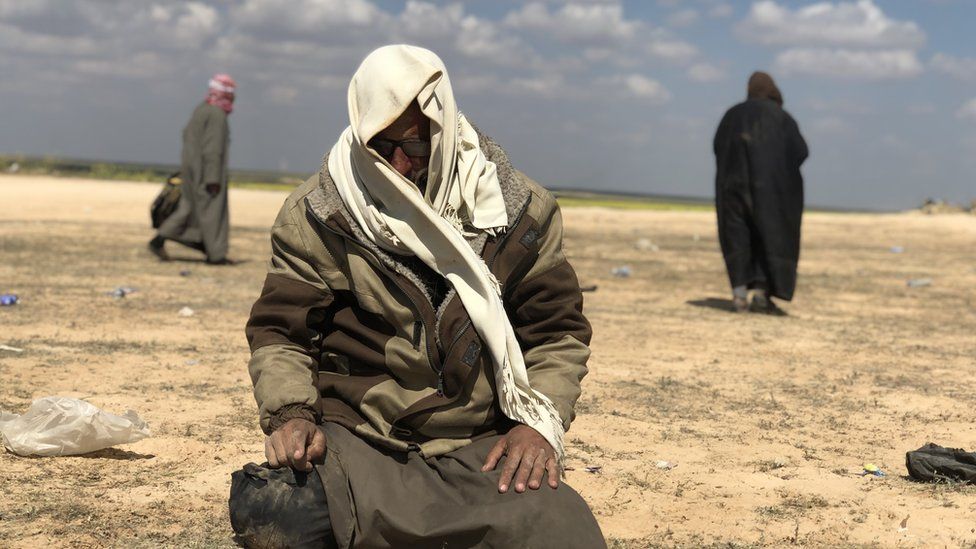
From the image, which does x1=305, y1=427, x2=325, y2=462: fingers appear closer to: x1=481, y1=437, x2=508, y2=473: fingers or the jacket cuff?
the jacket cuff

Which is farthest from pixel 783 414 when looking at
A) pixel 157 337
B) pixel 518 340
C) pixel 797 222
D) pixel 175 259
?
pixel 175 259

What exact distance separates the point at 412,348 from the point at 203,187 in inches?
381

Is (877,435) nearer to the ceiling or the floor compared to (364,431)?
nearer to the floor

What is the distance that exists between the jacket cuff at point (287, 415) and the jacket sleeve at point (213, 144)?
30.7 ft

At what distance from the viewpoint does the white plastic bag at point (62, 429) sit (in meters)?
4.38

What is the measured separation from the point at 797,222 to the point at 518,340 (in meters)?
7.23

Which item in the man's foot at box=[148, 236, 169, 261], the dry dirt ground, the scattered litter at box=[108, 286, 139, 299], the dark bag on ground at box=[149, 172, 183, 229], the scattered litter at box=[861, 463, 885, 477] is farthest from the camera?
the man's foot at box=[148, 236, 169, 261]

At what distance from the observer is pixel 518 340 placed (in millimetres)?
3404

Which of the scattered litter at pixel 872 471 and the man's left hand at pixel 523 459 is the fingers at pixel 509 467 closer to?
the man's left hand at pixel 523 459

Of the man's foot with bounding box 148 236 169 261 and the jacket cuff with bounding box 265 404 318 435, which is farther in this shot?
the man's foot with bounding box 148 236 169 261

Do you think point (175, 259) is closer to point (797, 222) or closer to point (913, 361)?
point (797, 222)

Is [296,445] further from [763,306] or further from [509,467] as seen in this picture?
[763,306]

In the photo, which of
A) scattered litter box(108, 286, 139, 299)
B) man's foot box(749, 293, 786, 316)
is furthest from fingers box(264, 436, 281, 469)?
man's foot box(749, 293, 786, 316)

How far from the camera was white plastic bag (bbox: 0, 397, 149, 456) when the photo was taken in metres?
4.38
